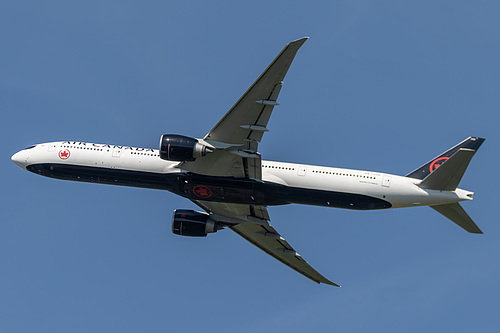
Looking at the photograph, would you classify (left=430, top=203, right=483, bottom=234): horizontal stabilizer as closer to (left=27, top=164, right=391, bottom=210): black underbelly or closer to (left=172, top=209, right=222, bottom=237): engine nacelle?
(left=27, top=164, right=391, bottom=210): black underbelly

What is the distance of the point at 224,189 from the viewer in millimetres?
53750

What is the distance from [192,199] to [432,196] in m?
17.8

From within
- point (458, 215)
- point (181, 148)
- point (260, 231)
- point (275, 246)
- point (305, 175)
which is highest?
point (181, 148)

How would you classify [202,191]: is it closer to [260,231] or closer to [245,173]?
[245,173]

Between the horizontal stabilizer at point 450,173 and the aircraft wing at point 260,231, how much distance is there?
513 inches

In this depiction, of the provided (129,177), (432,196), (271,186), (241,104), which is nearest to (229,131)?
(241,104)

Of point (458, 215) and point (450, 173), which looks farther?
point (458, 215)

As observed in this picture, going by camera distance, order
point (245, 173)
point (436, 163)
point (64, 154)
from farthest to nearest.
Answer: point (64, 154) < point (436, 163) < point (245, 173)

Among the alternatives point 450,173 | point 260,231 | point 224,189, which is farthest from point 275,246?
point 450,173

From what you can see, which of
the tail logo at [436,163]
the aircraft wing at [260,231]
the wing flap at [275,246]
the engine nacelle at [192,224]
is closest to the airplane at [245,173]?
the tail logo at [436,163]

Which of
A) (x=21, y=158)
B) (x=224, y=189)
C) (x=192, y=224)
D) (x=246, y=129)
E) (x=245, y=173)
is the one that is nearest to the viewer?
(x=246, y=129)

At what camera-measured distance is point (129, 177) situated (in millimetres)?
54625

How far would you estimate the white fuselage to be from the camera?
5225 cm

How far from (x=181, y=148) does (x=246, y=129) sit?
4.74m
